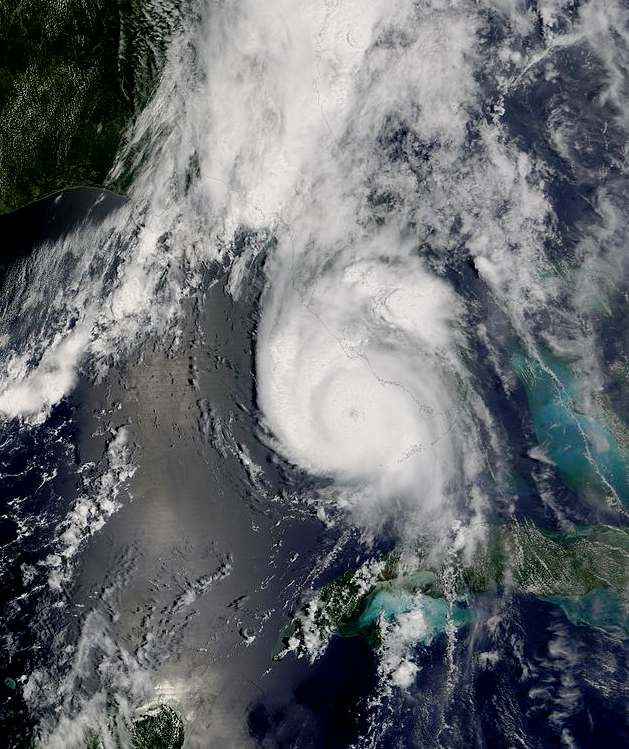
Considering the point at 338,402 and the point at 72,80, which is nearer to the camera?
the point at 338,402

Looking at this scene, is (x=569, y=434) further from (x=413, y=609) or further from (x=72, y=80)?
(x=72, y=80)

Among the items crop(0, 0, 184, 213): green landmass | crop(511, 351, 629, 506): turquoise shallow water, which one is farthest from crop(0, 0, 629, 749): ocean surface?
crop(0, 0, 184, 213): green landmass

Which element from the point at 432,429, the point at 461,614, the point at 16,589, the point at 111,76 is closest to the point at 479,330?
the point at 432,429

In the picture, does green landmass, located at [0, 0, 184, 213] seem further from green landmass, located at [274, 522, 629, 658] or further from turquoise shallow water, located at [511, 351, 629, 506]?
green landmass, located at [274, 522, 629, 658]

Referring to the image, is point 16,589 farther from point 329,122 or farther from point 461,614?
point 329,122

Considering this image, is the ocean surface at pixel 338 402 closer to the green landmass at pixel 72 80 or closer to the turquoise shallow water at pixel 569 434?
the turquoise shallow water at pixel 569 434

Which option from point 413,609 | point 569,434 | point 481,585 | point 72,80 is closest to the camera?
point 569,434

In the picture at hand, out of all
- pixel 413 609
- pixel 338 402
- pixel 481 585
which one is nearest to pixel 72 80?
pixel 338 402
